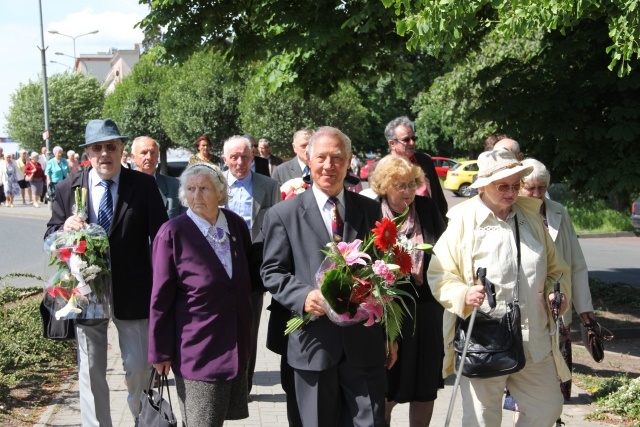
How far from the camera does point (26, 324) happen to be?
30.5 feet

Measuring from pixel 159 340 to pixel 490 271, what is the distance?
1.86 metres

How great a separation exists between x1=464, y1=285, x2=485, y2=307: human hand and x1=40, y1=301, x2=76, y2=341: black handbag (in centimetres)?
269

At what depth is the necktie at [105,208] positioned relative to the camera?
586 cm

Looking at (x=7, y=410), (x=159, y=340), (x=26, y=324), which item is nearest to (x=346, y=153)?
(x=159, y=340)

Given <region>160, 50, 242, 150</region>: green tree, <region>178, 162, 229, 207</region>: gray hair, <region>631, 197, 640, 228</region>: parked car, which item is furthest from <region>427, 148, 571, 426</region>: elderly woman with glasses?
<region>160, 50, 242, 150</region>: green tree

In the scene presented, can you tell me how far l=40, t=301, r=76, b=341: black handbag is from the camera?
5.75 m

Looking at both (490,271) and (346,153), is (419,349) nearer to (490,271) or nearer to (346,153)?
(490,271)

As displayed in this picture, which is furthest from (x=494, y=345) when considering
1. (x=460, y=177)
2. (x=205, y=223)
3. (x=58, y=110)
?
(x=58, y=110)

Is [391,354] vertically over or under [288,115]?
under

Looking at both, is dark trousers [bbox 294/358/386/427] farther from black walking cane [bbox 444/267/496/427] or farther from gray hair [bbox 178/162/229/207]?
gray hair [bbox 178/162/229/207]

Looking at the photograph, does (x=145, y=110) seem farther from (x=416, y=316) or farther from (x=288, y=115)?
(x=416, y=316)

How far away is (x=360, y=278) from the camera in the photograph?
4.42m

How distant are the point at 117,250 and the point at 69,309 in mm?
496

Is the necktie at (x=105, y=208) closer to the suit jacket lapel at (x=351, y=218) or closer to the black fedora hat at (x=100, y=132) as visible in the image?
the black fedora hat at (x=100, y=132)
